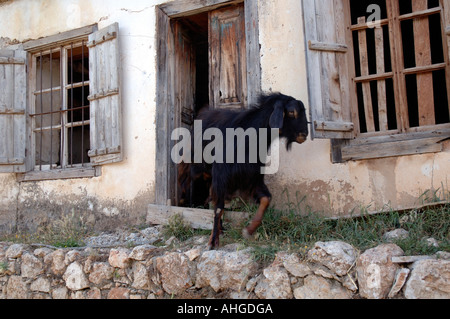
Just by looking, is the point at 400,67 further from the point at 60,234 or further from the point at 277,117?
the point at 60,234

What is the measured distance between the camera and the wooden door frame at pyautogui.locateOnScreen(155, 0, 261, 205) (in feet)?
15.8

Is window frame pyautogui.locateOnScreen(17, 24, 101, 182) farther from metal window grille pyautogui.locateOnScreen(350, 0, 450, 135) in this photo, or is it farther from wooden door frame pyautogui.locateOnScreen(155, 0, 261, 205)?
metal window grille pyautogui.locateOnScreen(350, 0, 450, 135)

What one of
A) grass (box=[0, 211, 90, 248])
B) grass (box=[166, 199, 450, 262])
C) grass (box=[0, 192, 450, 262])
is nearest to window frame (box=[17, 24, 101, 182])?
grass (box=[0, 211, 90, 248])

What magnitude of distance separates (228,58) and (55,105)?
3.30 meters

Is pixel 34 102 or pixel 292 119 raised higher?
pixel 34 102

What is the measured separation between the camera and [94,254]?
4168 mm

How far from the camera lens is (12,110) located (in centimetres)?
609

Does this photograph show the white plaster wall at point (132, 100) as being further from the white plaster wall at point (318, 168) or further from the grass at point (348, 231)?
the grass at point (348, 231)

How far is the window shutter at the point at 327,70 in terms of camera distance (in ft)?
13.3

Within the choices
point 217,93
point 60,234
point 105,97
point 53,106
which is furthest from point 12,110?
point 217,93

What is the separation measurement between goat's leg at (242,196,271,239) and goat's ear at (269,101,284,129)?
2.24 feet

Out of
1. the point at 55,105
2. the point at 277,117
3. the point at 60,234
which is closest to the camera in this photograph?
the point at 277,117

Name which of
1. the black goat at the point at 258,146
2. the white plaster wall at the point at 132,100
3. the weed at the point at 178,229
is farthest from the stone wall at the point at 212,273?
the white plaster wall at the point at 132,100

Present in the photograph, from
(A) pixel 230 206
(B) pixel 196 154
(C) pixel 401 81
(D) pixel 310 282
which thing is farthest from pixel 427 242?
(B) pixel 196 154
